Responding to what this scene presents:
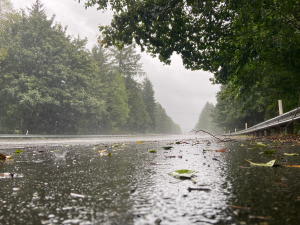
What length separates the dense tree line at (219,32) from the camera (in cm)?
620

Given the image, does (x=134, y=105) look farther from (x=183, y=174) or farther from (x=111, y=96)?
(x=183, y=174)

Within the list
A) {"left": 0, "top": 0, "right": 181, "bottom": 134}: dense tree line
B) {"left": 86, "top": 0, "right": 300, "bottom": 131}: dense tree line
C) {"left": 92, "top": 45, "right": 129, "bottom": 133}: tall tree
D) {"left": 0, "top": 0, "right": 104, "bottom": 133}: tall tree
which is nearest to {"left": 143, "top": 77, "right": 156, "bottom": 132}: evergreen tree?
{"left": 92, "top": 45, "right": 129, "bottom": 133}: tall tree

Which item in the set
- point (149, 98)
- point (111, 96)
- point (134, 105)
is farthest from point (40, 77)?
point (149, 98)

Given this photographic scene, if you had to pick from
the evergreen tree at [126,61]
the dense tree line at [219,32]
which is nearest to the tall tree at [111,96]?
the evergreen tree at [126,61]

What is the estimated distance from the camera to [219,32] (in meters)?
7.24

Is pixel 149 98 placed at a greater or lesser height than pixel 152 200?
greater

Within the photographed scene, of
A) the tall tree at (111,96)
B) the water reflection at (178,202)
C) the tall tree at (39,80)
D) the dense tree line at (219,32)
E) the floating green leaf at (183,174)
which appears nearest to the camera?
the water reflection at (178,202)

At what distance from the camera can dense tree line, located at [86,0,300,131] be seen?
6199 millimetres

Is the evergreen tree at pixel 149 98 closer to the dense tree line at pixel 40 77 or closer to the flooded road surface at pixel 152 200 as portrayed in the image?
the dense tree line at pixel 40 77

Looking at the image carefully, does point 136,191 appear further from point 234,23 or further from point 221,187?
point 234,23

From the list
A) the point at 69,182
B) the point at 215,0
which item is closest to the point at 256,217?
the point at 69,182

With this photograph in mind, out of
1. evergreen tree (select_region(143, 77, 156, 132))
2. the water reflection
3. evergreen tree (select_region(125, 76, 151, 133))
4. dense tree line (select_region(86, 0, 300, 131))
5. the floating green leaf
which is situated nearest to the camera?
the water reflection

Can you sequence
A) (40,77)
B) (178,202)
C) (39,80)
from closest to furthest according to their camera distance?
1. (178,202)
2. (39,80)
3. (40,77)

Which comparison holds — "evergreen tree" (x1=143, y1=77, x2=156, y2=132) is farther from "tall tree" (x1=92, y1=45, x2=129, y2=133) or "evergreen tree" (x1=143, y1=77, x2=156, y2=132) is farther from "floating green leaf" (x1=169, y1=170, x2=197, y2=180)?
"floating green leaf" (x1=169, y1=170, x2=197, y2=180)
